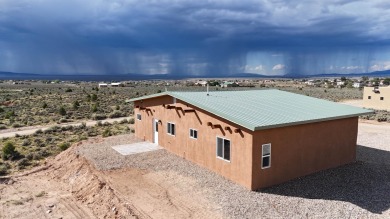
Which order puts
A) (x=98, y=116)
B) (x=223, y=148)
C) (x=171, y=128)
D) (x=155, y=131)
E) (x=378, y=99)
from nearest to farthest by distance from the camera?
(x=223, y=148), (x=171, y=128), (x=155, y=131), (x=98, y=116), (x=378, y=99)

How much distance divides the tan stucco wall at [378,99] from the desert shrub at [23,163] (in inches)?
2061

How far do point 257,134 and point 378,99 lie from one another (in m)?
48.4

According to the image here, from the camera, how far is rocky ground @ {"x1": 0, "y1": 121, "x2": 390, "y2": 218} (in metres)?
12.6

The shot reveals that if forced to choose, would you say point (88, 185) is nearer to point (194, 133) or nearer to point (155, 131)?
point (194, 133)

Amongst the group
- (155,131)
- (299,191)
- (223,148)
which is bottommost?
(299,191)

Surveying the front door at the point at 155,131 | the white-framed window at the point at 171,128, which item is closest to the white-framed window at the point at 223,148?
the white-framed window at the point at 171,128

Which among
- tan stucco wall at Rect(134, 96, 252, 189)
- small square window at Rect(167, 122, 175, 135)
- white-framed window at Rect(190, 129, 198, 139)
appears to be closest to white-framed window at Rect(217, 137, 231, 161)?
tan stucco wall at Rect(134, 96, 252, 189)

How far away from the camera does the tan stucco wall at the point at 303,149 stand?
14594mm

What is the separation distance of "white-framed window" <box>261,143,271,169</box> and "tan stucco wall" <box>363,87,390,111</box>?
1830 inches

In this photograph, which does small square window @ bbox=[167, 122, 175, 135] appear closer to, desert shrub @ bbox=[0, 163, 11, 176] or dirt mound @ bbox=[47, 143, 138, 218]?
dirt mound @ bbox=[47, 143, 138, 218]

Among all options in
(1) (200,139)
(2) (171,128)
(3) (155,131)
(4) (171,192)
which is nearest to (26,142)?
(3) (155,131)

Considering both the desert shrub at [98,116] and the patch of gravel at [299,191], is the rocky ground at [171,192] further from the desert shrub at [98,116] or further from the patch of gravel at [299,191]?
the desert shrub at [98,116]

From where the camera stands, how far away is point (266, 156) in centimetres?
1470

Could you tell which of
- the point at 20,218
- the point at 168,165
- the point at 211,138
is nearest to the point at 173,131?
the point at 168,165
